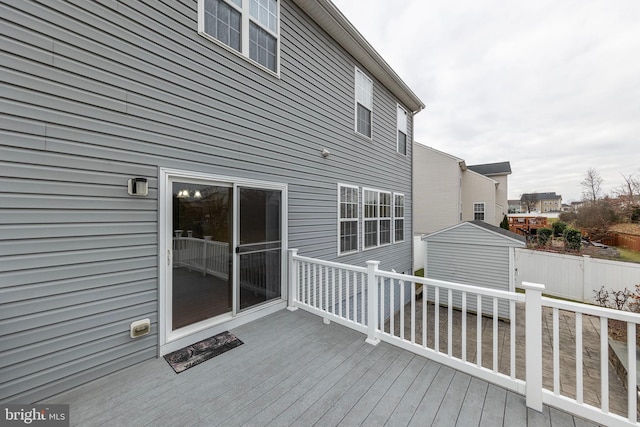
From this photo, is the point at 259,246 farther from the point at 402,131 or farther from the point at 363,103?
the point at 402,131

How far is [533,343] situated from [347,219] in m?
4.15

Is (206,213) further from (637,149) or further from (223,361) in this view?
(637,149)

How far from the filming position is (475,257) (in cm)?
787

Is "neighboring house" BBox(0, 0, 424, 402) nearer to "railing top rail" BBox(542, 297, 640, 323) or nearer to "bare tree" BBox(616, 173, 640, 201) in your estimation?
"railing top rail" BBox(542, 297, 640, 323)

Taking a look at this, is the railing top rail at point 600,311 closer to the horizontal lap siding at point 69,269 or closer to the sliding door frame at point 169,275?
the sliding door frame at point 169,275

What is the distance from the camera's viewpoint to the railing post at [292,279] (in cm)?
404

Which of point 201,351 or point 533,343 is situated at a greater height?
point 533,343

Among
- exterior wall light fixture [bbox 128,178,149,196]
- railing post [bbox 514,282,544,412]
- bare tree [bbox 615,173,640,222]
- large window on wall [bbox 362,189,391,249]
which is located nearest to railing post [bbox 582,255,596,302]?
large window on wall [bbox 362,189,391,249]

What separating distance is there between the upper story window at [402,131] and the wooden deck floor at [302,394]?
7.18m

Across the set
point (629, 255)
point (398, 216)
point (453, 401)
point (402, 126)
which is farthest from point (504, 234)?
point (629, 255)

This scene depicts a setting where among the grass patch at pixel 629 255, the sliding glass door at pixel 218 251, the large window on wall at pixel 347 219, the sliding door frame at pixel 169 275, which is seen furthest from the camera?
the grass patch at pixel 629 255

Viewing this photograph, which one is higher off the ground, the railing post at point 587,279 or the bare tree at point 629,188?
the bare tree at point 629,188

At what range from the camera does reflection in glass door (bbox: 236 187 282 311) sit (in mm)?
3473

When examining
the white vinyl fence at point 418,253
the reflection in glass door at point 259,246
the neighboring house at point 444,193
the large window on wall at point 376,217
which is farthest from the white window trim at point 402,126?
the neighboring house at point 444,193
